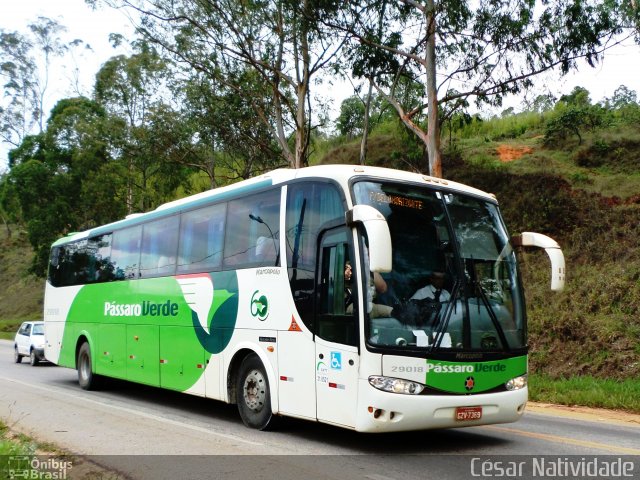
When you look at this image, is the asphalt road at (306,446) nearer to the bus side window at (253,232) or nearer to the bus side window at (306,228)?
the bus side window at (306,228)

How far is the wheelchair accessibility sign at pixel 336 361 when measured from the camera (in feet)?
26.4

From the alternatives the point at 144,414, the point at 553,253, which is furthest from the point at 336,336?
the point at 144,414

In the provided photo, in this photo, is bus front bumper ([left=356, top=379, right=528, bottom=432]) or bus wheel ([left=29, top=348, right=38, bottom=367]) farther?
bus wheel ([left=29, top=348, right=38, bottom=367])

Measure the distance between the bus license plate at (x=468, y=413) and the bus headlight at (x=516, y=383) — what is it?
593 millimetres

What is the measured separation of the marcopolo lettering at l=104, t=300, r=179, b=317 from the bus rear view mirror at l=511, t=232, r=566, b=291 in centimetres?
579

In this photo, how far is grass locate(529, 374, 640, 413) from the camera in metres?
12.5

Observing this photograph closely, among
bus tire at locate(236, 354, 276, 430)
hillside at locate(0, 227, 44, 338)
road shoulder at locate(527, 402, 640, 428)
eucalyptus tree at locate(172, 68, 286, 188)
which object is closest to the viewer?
bus tire at locate(236, 354, 276, 430)

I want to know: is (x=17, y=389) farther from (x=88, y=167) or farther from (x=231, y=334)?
(x=88, y=167)

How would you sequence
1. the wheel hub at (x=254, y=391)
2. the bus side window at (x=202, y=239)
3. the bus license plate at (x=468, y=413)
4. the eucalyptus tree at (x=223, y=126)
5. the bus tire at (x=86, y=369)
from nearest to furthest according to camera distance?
1. the bus license plate at (x=468, y=413)
2. the wheel hub at (x=254, y=391)
3. the bus side window at (x=202, y=239)
4. the bus tire at (x=86, y=369)
5. the eucalyptus tree at (x=223, y=126)

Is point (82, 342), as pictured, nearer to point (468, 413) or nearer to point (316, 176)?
point (316, 176)

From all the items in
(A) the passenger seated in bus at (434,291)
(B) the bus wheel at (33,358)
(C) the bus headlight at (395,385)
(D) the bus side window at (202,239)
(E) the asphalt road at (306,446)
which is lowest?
(E) the asphalt road at (306,446)

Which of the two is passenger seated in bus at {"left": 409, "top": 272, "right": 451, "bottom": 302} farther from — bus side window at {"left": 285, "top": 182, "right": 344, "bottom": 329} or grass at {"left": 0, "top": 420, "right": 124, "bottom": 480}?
grass at {"left": 0, "top": 420, "right": 124, "bottom": 480}

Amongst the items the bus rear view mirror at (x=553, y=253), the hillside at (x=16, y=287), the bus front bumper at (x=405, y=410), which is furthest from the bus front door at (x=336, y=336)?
the hillside at (x=16, y=287)

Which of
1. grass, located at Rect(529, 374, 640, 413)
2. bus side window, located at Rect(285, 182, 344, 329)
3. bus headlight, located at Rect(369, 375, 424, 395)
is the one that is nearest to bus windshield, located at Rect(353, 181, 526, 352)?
bus headlight, located at Rect(369, 375, 424, 395)
